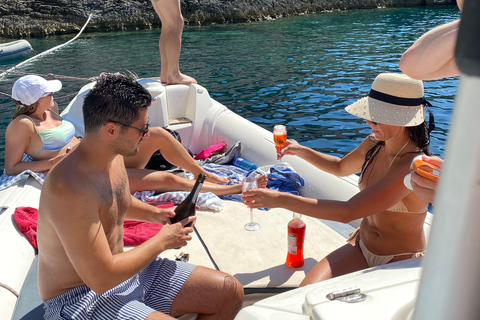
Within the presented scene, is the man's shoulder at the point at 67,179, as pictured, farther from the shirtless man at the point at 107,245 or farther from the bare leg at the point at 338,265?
the bare leg at the point at 338,265

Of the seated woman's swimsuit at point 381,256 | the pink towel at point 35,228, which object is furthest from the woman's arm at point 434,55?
the pink towel at point 35,228

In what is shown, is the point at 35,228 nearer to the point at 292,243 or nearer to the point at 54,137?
the point at 54,137

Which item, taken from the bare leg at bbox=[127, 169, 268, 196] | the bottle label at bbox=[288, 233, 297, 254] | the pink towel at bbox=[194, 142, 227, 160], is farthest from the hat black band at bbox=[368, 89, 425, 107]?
the pink towel at bbox=[194, 142, 227, 160]

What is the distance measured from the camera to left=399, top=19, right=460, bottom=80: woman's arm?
4.31 ft

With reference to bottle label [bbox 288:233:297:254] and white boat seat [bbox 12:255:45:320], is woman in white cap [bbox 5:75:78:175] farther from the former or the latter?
bottle label [bbox 288:233:297:254]

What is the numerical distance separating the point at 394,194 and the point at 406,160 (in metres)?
0.18

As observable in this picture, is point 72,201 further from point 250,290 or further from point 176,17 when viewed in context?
point 176,17

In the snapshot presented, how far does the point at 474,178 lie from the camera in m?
0.55

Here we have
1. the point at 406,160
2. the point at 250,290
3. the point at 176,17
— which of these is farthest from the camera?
the point at 176,17

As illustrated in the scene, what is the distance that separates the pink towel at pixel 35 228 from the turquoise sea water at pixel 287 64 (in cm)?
400

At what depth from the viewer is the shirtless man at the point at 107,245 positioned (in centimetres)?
180

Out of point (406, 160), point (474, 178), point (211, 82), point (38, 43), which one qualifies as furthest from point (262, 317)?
point (38, 43)

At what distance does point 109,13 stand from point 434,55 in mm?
23928

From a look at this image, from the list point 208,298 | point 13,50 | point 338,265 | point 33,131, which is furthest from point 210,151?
point 13,50
